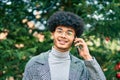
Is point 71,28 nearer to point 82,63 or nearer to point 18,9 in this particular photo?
point 82,63

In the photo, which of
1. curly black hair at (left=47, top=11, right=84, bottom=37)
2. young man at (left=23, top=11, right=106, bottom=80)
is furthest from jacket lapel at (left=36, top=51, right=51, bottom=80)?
curly black hair at (left=47, top=11, right=84, bottom=37)

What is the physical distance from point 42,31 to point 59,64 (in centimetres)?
236

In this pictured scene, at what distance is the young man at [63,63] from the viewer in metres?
3.64

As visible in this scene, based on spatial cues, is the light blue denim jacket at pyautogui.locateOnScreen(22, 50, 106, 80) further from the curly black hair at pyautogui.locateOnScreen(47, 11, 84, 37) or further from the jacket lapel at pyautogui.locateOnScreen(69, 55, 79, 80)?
the curly black hair at pyautogui.locateOnScreen(47, 11, 84, 37)

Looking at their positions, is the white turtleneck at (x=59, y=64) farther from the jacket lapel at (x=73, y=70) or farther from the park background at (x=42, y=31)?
the park background at (x=42, y=31)

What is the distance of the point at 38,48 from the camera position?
18.7 ft

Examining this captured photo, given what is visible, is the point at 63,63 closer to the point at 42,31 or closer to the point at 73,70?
the point at 73,70

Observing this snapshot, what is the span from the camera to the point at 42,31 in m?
6.01

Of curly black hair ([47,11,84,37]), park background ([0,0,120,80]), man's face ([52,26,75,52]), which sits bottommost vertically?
park background ([0,0,120,80])

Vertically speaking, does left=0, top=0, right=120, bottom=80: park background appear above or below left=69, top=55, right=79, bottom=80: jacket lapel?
below

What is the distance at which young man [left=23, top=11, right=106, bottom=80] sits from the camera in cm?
364

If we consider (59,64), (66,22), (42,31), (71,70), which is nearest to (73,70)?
(71,70)

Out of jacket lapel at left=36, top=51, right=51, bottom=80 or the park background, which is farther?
the park background

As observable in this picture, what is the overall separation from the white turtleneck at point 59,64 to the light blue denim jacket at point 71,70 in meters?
0.04
